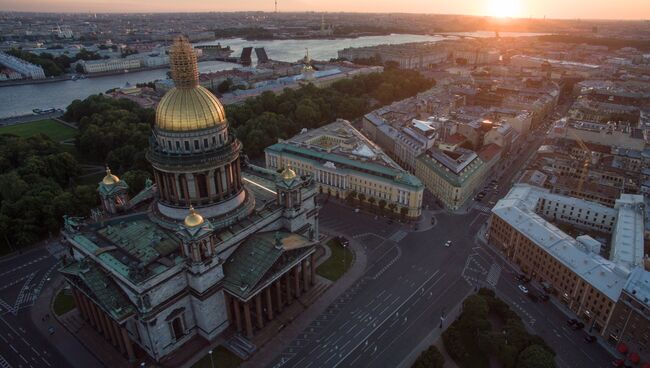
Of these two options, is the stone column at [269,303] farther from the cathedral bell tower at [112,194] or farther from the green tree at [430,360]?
the cathedral bell tower at [112,194]

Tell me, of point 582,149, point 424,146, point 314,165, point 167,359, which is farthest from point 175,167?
point 582,149

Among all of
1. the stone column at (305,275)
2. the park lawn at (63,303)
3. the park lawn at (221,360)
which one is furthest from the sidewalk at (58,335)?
the stone column at (305,275)

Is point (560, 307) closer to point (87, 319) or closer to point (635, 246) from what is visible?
point (635, 246)

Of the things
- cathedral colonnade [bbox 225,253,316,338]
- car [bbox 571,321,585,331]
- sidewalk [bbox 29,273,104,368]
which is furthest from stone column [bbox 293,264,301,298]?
car [bbox 571,321,585,331]

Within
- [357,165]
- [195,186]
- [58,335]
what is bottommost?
[58,335]

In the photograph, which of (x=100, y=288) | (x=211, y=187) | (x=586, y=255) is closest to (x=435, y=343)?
(x=586, y=255)

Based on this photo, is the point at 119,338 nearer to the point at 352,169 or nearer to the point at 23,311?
the point at 23,311
